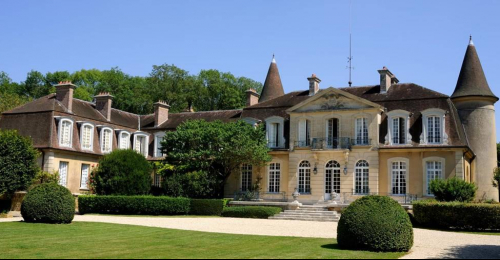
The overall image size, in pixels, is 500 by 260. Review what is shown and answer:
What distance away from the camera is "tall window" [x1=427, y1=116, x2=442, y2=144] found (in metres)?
27.9

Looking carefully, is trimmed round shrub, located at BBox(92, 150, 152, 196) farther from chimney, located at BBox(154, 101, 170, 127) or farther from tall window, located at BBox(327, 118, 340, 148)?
tall window, located at BBox(327, 118, 340, 148)

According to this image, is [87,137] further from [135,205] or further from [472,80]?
[472,80]

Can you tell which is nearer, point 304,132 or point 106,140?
point 304,132

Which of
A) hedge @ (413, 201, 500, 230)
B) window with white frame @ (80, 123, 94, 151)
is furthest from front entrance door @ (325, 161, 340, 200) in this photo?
window with white frame @ (80, 123, 94, 151)

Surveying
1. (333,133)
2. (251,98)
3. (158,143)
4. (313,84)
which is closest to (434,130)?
(333,133)

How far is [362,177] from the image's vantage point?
95.2ft

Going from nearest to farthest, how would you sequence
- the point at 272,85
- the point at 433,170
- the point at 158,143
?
1. the point at 433,170
2. the point at 158,143
3. the point at 272,85

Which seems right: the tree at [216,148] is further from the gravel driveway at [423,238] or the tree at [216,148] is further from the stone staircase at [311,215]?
the gravel driveway at [423,238]

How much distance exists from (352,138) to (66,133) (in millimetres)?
15688

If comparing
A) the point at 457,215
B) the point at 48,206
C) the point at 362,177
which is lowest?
the point at 457,215

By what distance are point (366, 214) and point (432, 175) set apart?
15.9 meters

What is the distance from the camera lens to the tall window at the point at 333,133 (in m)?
29.8

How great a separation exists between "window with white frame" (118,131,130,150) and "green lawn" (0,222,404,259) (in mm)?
15567

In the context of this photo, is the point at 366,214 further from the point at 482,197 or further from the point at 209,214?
the point at 482,197
